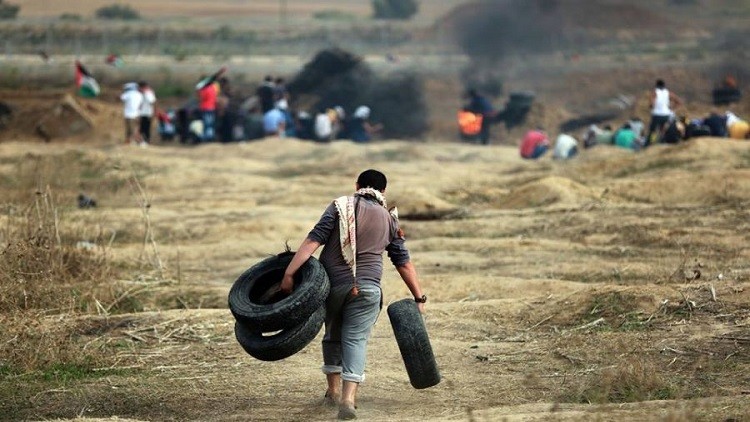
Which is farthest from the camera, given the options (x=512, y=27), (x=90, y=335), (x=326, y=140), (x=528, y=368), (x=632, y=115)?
(x=512, y=27)

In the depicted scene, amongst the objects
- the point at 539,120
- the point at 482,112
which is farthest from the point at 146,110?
the point at 539,120

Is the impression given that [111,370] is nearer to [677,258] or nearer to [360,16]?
[677,258]

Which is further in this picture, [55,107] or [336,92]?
[336,92]

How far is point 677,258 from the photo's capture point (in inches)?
576

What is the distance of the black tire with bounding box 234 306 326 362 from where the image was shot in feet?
28.9

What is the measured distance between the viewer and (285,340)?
8805mm

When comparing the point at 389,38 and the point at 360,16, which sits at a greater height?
the point at 389,38

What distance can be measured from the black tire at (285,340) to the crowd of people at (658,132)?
18.9m

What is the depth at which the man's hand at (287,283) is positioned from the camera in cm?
884

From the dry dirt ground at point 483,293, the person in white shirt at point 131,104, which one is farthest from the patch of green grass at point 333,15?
the dry dirt ground at point 483,293

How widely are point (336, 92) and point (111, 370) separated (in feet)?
96.9

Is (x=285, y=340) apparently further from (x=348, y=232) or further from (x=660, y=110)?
(x=660, y=110)

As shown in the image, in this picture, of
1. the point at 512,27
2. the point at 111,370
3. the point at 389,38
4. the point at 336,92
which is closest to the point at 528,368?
the point at 111,370

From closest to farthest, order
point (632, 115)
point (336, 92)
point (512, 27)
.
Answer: point (632, 115), point (336, 92), point (512, 27)
